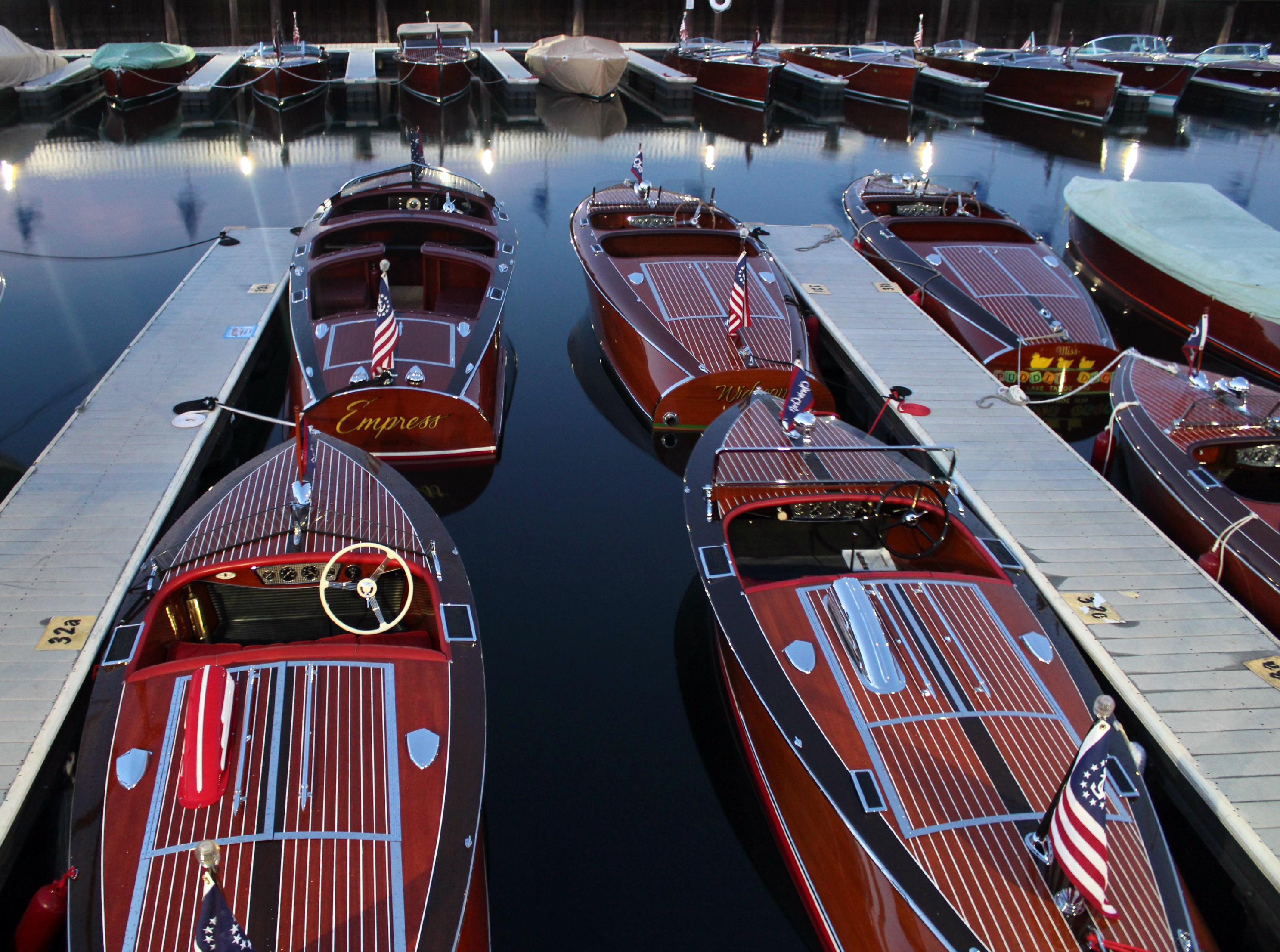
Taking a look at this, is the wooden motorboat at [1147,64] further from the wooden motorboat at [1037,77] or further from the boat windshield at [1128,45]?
the wooden motorboat at [1037,77]

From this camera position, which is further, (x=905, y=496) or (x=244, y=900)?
(x=905, y=496)

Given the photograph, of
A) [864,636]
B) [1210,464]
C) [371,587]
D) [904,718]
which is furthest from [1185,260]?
[371,587]

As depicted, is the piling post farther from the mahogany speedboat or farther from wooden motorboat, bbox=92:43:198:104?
the mahogany speedboat

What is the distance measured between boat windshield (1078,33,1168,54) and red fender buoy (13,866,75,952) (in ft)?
110

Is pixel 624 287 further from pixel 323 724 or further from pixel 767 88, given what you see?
pixel 767 88

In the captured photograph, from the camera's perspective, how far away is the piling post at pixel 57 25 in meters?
27.6

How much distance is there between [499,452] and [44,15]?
103 ft

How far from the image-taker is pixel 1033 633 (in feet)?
17.5

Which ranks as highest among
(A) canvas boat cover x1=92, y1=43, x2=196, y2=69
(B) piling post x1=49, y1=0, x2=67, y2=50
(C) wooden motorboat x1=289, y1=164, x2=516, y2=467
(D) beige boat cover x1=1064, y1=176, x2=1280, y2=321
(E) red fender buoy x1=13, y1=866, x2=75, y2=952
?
(B) piling post x1=49, y1=0, x2=67, y2=50

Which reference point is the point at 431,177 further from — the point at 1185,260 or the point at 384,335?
the point at 1185,260

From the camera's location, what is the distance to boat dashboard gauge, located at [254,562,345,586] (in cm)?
534

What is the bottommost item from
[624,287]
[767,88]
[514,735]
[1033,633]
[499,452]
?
[514,735]

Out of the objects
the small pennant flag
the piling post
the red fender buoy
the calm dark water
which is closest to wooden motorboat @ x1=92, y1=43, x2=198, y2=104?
the calm dark water

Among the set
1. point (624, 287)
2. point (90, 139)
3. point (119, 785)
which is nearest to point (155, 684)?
point (119, 785)
